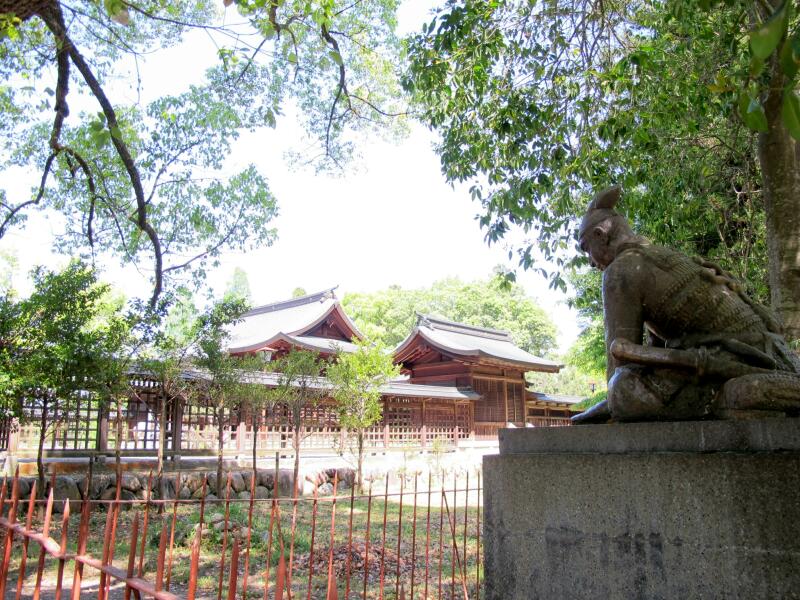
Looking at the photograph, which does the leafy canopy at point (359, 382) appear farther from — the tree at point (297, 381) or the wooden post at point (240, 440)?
the wooden post at point (240, 440)

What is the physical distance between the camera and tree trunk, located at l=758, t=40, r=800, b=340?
4.42 meters

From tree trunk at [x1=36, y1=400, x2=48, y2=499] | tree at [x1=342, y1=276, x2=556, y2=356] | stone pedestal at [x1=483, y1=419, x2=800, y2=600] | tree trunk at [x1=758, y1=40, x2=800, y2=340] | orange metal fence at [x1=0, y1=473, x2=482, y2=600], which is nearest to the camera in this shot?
stone pedestal at [x1=483, y1=419, x2=800, y2=600]

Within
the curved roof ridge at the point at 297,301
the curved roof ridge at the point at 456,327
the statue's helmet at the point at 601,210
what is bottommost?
the statue's helmet at the point at 601,210

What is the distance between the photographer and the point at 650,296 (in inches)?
97.8

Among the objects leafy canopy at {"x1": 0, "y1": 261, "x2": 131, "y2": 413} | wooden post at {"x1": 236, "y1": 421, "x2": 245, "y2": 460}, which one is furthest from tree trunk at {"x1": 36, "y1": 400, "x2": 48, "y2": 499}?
wooden post at {"x1": 236, "y1": 421, "x2": 245, "y2": 460}

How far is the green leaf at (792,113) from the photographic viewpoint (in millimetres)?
960

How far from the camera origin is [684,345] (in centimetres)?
242

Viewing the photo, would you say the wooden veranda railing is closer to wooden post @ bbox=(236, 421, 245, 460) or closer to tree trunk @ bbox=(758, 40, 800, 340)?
Answer: wooden post @ bbox=(236, 421, 245, 460)

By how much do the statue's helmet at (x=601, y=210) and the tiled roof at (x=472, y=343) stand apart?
18.7 metres

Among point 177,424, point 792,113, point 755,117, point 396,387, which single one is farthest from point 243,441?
point 792,113

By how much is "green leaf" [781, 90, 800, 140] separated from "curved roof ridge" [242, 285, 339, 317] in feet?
75.6

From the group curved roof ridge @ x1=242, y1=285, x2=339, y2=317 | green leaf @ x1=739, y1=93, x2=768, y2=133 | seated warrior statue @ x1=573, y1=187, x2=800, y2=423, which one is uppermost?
curved roof ridge @ x1=242, y1=285, x2=339, y2=317

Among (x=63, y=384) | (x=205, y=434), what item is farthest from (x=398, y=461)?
(x=63, y=384)

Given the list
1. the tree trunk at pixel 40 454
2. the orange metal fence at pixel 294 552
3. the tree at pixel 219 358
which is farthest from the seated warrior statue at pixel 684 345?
the tree at pixel 219 358
